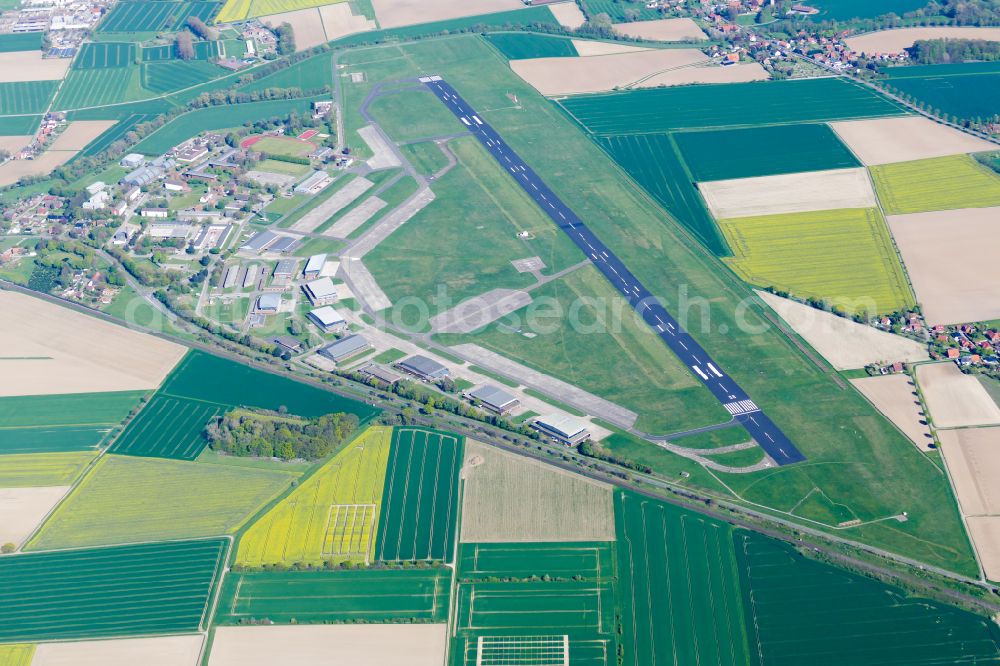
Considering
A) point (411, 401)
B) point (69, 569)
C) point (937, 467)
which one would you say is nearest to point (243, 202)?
point (411, 401)

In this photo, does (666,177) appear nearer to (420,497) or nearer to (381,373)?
(381,373)

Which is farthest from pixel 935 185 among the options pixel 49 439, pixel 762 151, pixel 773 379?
pixel 49 439

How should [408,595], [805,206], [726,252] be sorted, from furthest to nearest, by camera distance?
[805,206] < [726,252] < [408,595]

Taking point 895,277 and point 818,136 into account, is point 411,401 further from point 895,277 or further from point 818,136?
point 818,136

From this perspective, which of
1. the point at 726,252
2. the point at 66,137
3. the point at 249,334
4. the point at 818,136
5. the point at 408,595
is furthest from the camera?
the point at 66,137

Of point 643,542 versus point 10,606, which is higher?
point 10,606

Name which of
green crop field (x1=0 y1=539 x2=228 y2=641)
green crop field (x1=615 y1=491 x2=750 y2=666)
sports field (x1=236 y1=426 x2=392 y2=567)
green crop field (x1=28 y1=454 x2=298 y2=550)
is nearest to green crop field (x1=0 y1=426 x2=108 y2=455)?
green crop field (x1=28 y1=454 x2=298 y2=550)

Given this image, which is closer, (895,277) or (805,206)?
(895,277)
